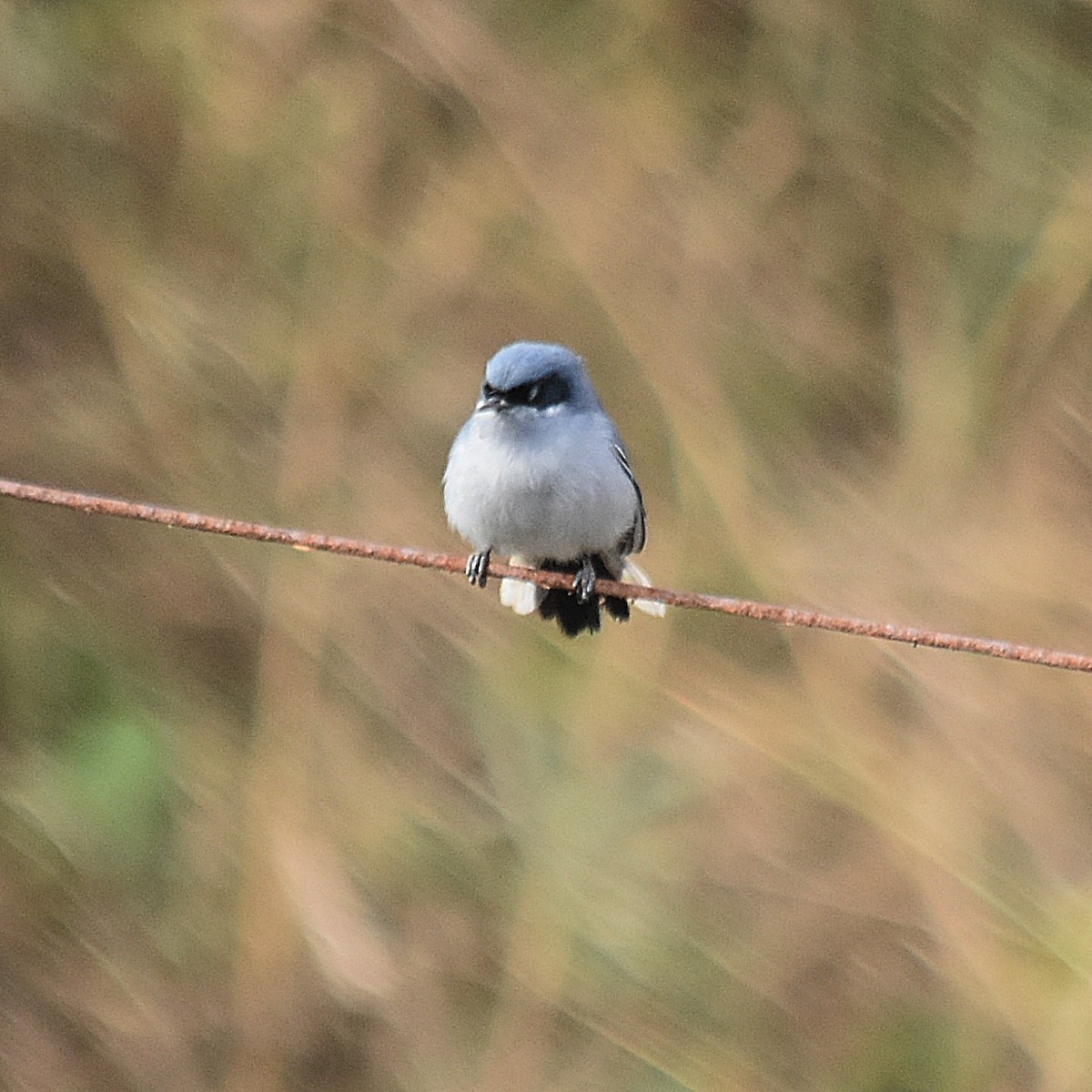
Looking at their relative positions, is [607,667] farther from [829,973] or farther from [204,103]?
[204,103]

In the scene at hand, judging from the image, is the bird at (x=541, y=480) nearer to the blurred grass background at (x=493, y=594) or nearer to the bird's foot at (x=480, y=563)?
the bird's foot at (x=480, y=563)

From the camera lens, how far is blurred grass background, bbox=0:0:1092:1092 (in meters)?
5.13

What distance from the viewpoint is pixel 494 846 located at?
17.5 ft

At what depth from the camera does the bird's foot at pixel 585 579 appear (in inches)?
134

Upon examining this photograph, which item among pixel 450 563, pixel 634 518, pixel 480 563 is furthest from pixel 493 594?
pixel 450 563

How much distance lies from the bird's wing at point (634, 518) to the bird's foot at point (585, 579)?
11 cm

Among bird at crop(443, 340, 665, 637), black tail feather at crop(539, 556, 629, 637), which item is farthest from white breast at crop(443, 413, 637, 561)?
black tail feather at crop(539, 556, 629, 637)

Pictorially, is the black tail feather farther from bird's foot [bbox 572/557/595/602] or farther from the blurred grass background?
the blurred grass background

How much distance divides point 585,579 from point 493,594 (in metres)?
1.72

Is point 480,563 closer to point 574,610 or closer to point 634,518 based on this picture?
point 574,610

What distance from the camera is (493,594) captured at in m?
5.29

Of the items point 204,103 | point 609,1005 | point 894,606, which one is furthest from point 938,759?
point 204,103

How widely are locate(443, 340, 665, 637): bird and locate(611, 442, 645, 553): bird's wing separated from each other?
3 centimetres

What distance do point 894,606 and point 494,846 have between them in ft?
5.02
